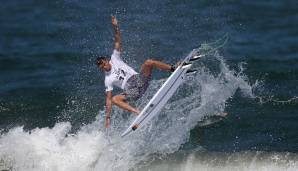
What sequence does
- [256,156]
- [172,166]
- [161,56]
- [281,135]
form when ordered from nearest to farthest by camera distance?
[256,156]
[172,166]
[281,135]
[161,56]

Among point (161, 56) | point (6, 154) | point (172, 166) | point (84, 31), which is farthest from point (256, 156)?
point (84, 31)

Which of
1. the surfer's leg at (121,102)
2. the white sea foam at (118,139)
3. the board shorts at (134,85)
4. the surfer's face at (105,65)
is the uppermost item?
the surfer's face at (105,65)

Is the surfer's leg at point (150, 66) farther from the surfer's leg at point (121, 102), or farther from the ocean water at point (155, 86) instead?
the ocean water at point (155, 86)

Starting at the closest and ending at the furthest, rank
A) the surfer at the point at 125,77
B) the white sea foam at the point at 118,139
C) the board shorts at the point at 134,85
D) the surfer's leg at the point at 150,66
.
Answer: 1. the surfer's leg at the point at 150,66
2. the surfer at the point at 125,77
3. the board shorts at the point at 134,85
4. the white sea foam at the point at 118,139

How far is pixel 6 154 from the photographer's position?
18.6 metres

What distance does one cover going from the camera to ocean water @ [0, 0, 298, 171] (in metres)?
18.0

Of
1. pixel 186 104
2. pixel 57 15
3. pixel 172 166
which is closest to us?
pixel 172 166

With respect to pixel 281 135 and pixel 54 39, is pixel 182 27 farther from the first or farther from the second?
pixel 281 135

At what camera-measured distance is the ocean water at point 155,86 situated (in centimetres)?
1798

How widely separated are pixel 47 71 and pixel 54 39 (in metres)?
2.65

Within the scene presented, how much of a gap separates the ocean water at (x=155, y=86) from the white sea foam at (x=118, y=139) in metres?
0.03

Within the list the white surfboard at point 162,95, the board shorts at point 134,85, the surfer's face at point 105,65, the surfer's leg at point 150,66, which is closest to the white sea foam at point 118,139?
the white surfboard at point 162,95

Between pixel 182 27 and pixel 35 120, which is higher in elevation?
pixel 182 27

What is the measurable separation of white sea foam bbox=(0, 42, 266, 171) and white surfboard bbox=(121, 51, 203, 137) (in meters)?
1.12
